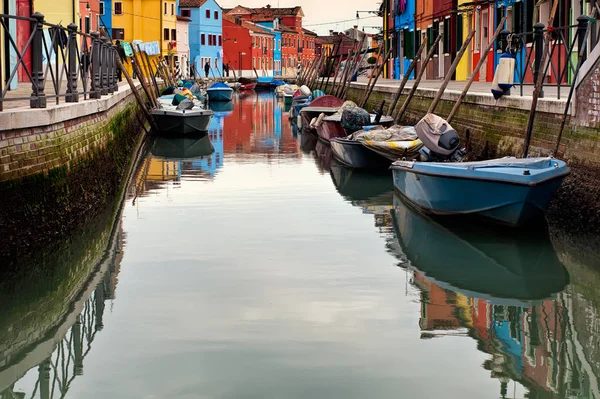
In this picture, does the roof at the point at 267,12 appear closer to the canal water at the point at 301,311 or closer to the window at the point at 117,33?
the window at the point at 117,33

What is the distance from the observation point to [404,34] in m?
40.4

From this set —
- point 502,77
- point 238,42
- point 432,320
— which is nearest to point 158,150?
point 502,77

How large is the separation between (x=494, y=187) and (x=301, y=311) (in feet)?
11.8

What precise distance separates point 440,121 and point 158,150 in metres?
9.98

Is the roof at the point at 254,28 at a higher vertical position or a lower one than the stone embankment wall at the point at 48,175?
higher

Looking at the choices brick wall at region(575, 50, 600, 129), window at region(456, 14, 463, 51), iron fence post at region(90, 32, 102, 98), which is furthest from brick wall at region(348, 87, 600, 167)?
window at region(456, 14, 463, 51)

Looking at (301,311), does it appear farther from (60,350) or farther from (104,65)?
(104,65)

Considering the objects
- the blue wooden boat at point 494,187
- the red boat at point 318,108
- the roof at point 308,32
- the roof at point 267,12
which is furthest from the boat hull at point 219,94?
the roof at point 308,32

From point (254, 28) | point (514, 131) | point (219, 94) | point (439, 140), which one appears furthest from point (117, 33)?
point (439, 140)

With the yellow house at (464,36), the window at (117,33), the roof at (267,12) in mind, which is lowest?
the yellow house at (464,36)

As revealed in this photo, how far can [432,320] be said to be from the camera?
25.0ft

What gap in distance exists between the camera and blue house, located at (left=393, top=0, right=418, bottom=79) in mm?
38750

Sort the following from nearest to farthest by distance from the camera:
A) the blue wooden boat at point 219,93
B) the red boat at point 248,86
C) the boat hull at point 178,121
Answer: the boat hull at point 178,121, the blue wooden boat at point 219,93, the red boat at point 248,86

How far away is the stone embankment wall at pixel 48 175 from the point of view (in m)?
8.68
